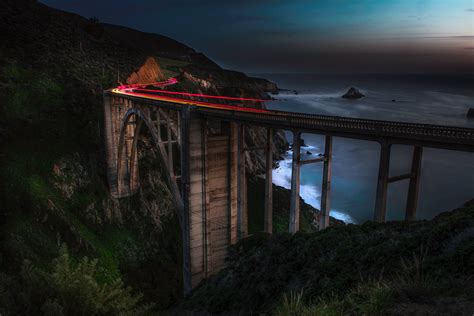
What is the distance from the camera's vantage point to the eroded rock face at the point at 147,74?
188 feet

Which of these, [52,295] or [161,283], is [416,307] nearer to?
[52,295]

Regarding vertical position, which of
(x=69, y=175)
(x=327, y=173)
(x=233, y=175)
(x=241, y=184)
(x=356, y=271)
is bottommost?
(x=69, y=175)

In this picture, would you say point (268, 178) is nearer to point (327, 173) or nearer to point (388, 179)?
point (327, 173)

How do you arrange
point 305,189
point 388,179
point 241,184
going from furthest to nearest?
point 305,189
point 241,184
point 388,179

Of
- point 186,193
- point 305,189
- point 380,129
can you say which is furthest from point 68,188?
point 305,189

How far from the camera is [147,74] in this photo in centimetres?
6244

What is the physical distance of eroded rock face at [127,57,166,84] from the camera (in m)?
57.2

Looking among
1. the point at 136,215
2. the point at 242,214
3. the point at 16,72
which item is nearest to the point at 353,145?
the point at 136,215

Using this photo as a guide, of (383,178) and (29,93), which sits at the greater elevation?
(29,93)

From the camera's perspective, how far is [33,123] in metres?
34.9

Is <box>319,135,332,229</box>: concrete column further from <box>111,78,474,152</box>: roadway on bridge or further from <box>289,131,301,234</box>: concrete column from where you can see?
<box>289,131,301,234</box>: concrete column

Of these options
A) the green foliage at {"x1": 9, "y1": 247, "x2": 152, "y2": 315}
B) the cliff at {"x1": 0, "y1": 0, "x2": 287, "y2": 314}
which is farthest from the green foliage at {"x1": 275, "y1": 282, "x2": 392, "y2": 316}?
the cliff at {"x1": 0, "y1": 0, "x2": 287, "y2": 314}

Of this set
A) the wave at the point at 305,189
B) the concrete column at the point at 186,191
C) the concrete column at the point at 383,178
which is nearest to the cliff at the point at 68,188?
the concrete column at the point at 186,191

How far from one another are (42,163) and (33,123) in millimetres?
6412
